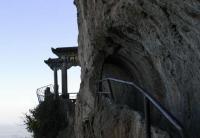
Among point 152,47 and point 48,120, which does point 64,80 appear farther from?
point 152,47

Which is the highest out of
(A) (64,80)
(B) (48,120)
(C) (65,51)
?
(C) (65,51)

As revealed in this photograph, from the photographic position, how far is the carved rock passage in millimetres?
8258

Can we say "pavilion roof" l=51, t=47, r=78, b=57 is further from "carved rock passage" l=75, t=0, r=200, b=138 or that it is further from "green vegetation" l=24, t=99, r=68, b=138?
"carved rock passage" l=75, t=0, r=200, b=138

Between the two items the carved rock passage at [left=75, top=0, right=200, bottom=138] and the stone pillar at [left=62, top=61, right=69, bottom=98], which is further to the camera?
the stone pillar at [left=62, top=61, right=69, bottom=98]

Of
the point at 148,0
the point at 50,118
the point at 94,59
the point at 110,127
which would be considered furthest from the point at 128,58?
the point at 50,118

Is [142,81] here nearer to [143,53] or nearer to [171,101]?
[143,53]

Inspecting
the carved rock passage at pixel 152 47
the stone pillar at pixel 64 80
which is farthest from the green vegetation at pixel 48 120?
the carved rock passage at pixel 152 47

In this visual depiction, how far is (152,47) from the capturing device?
10.2 metres

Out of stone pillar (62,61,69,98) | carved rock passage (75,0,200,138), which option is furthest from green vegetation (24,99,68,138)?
carved rock passage (75,0,200,138)

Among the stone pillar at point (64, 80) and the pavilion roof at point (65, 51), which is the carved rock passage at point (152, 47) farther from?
the pavilion roof at point (65, 51)

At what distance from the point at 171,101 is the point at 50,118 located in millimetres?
21604

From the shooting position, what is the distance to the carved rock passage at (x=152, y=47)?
325 inches

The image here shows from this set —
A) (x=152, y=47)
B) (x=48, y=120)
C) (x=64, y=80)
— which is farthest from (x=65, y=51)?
(x=152, y=47)

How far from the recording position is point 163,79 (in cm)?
1009
